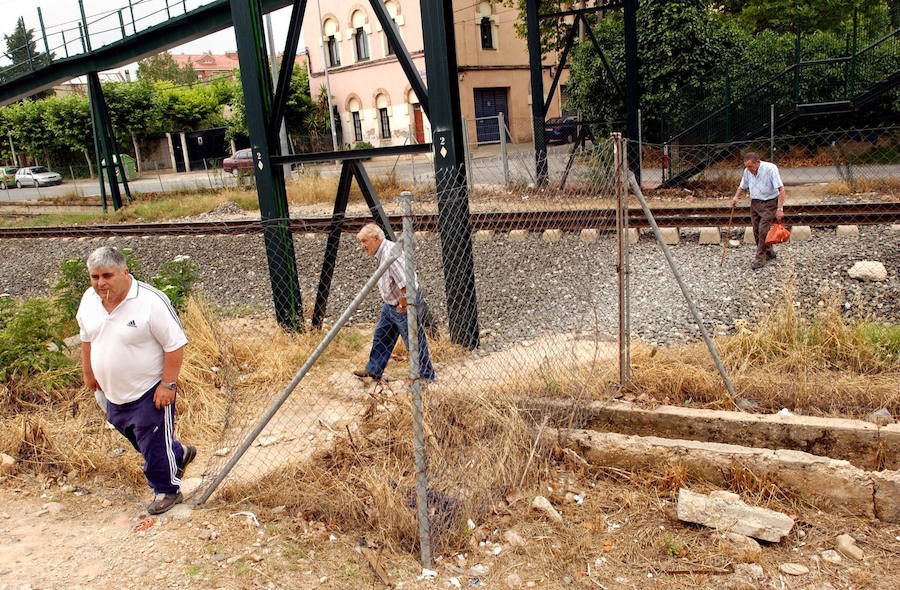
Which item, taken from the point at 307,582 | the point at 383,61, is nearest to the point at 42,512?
the point at 307,582

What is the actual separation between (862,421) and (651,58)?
1729cm

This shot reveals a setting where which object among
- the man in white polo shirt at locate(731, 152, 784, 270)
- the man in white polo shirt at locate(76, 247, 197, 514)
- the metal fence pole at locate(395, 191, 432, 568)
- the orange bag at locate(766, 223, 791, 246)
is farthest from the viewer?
the man in white polo shirt at locate(731, 152, 784, 270)

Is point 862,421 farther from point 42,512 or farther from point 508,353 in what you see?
point 42,512

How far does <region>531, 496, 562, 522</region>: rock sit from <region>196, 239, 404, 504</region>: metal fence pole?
5.24ft

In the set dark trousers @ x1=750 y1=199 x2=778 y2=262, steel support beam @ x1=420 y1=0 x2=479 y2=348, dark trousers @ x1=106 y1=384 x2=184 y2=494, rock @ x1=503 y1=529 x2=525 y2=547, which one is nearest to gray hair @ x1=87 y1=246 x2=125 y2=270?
dark trousers @ x1=106 y1=384 x2=184 y2=494

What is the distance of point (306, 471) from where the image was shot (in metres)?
4.73

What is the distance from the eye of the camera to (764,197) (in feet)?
30.3

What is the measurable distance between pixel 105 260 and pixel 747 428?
4244 mm

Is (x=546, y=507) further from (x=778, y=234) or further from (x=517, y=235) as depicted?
(x=517, y=235)

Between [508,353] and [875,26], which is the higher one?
[875,26]

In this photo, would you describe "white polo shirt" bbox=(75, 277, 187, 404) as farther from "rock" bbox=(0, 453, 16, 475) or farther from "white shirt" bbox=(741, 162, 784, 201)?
"white shirt" bbox=(741, 162, 784, 201)

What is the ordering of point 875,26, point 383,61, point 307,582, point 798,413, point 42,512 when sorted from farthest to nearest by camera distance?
1. point 383,61
2. point 875,26
3. point 798,413
4. point 42,512
5. point 307,582

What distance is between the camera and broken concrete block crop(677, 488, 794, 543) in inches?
159

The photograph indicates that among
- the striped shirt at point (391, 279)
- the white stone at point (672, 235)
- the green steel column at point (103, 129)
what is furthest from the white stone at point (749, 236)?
the green steel column at point (103, 129)
